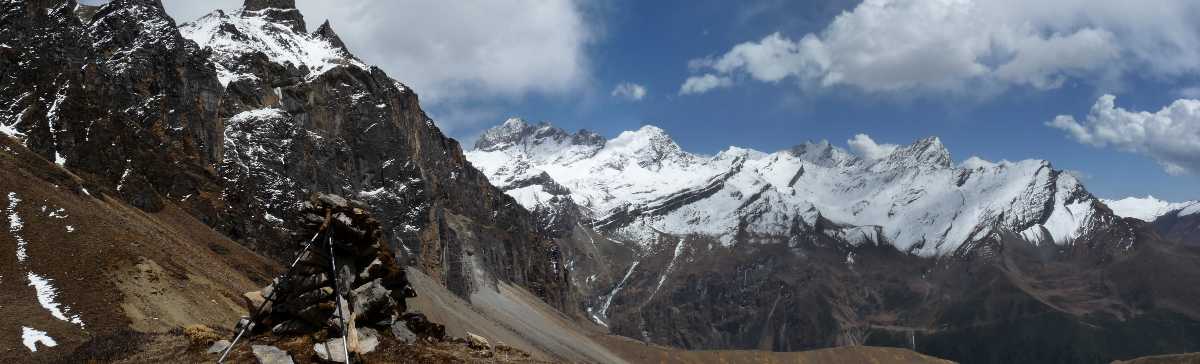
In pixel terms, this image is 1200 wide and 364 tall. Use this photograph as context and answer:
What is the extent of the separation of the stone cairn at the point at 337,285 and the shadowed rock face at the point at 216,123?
21.6 meters

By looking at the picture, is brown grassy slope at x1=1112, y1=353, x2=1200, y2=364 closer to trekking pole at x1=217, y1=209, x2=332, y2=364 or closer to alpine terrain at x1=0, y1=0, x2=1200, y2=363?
alpine terrain at x1=0, y1=0, x2=1200, y2=363

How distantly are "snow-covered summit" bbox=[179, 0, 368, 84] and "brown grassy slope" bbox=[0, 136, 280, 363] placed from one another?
53.5 m

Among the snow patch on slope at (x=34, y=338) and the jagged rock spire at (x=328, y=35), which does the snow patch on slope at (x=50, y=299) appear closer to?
the snow patch on slope at (x=34, y=338)

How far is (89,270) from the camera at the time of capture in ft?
165

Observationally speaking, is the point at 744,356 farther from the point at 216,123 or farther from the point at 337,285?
the point at 337,285

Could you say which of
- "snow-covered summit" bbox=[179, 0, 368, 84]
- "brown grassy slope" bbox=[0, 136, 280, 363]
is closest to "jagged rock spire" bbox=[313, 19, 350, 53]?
"snow-covered summit" bbox=[179, 0, 368, 84]

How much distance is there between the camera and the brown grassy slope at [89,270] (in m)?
42.6

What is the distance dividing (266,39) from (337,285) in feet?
407

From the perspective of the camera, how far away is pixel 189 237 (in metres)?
75.9

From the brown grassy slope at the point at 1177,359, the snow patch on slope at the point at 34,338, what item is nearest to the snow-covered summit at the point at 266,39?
the snow patch on slope at the point at 34,338

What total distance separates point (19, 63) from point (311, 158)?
123 feet

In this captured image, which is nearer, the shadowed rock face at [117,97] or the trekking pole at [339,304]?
the trekking pole at [339,304]

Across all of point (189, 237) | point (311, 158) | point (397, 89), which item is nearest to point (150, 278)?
point (189, 237)

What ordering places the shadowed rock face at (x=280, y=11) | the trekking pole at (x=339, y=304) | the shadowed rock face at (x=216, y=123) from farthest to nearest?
the shadowed rock face at (x=280, y=11)
the shadowed rock face at (x=216, y=123)
the trekking pole at (x=339, y=304)
